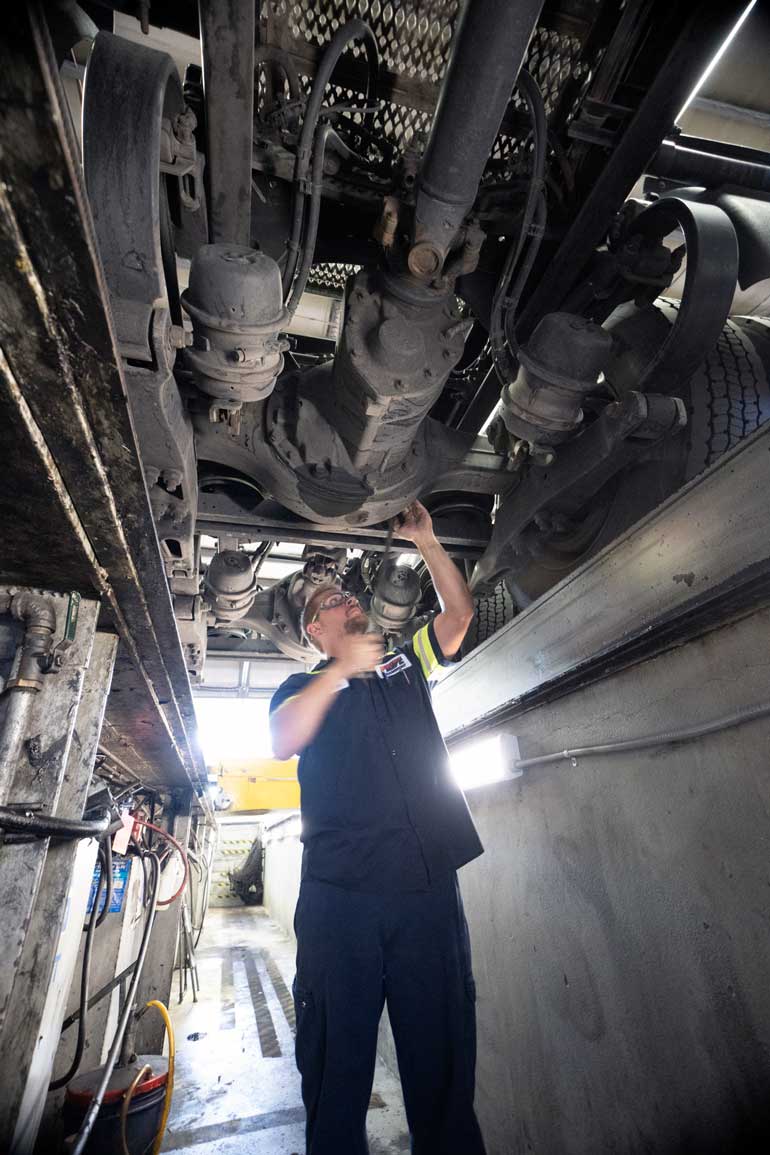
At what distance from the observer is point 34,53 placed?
1.30ft

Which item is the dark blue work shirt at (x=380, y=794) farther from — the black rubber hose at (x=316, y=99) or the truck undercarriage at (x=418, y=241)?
the black rubber hose at (x=316, y=99)

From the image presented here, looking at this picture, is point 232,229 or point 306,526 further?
point 306,526

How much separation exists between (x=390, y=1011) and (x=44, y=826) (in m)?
0.94

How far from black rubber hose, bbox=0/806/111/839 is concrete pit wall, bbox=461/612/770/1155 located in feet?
4.31

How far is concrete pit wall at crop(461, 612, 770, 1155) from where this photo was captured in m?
1.09

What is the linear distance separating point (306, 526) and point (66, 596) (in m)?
1.11

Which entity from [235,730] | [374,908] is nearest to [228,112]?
[374,908]

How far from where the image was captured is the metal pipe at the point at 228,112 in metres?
1.04

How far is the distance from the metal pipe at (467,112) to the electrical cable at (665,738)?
4.11 ft

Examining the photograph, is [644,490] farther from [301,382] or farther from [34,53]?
[34,53]

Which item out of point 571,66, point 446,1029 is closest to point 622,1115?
point 446,1029

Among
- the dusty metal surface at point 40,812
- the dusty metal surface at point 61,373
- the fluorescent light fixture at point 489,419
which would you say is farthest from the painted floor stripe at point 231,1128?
the fluorescent light fixture at point 489,419

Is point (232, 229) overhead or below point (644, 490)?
overhead

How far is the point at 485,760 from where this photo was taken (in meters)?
2.24
